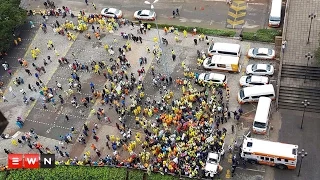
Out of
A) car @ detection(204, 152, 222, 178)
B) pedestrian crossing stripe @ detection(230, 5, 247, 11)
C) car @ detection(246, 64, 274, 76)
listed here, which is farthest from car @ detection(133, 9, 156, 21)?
car @ detection(204, 152, 222, 178)

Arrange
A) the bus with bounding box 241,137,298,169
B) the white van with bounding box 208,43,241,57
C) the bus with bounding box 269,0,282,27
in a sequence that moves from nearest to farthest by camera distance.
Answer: the bus with bounding box 241,137,298,169, the white van with bounding box 208,43,241,57, the bus with bounding box 269,0,282,27

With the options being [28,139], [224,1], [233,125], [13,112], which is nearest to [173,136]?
[233,125]

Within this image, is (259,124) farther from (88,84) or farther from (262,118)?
(88,84)

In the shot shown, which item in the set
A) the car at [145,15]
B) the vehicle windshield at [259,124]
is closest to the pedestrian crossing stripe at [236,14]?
the car at [145,15]

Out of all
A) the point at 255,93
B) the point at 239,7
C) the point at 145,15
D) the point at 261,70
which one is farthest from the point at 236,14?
the point at 255,93

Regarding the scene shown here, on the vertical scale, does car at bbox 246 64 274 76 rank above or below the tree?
below

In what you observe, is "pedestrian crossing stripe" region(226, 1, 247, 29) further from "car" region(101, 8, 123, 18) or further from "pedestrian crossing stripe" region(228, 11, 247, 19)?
"car" region(101, 8, 123, 18)

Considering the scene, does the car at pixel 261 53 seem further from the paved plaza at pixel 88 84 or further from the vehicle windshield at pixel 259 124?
the vehicle windshield at pixel 259 124
